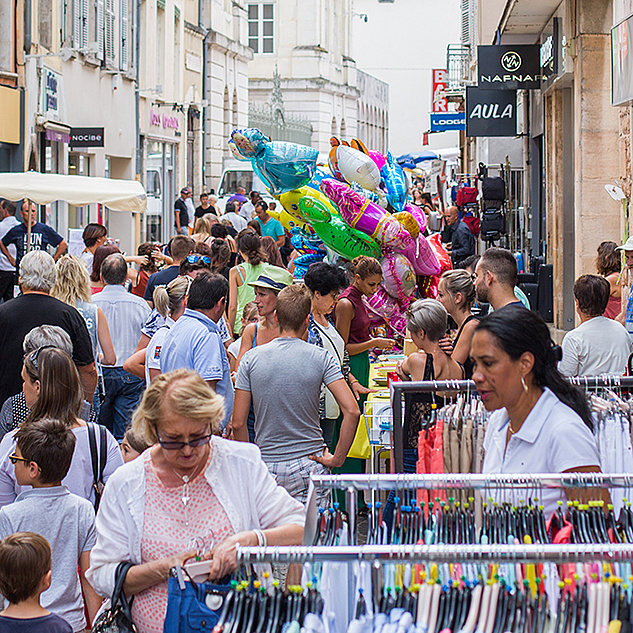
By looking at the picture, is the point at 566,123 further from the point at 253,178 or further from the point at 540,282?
the point at 253,178

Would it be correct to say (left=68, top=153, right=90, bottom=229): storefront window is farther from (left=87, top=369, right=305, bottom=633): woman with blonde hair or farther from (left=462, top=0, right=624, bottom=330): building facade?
(left=87, top=369, right=305, bottom=633): woman with blonde hair

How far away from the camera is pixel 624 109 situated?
9.53 meters

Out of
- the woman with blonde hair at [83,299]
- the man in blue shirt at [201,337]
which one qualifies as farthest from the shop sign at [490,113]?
the man in blue shirt at [201,337]

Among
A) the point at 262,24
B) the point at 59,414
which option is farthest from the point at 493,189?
the point at 262,24

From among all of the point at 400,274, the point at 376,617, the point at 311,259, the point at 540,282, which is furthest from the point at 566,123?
the point at 376,617

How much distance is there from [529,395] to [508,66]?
494 inches

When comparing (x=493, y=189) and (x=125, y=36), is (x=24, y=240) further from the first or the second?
(x=125, y=36)

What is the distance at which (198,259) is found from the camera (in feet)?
30.5

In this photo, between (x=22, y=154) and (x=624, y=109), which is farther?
(x=22, y=154)

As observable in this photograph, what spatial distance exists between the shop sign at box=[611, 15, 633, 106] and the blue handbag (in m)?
6.06

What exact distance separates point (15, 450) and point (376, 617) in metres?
2.14

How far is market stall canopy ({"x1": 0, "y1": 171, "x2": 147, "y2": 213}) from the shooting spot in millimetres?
12188

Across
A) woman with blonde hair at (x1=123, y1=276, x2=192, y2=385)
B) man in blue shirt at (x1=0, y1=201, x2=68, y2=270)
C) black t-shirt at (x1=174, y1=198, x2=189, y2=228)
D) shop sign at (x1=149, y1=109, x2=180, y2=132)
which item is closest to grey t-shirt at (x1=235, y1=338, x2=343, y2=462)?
woman with blonde hair at (x1=123, y1=276, x2=192, y2=385)

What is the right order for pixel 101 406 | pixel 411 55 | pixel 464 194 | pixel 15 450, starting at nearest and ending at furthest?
pixel 15 450
pixel 101 406
pixel 464 194
pixel 411 55
